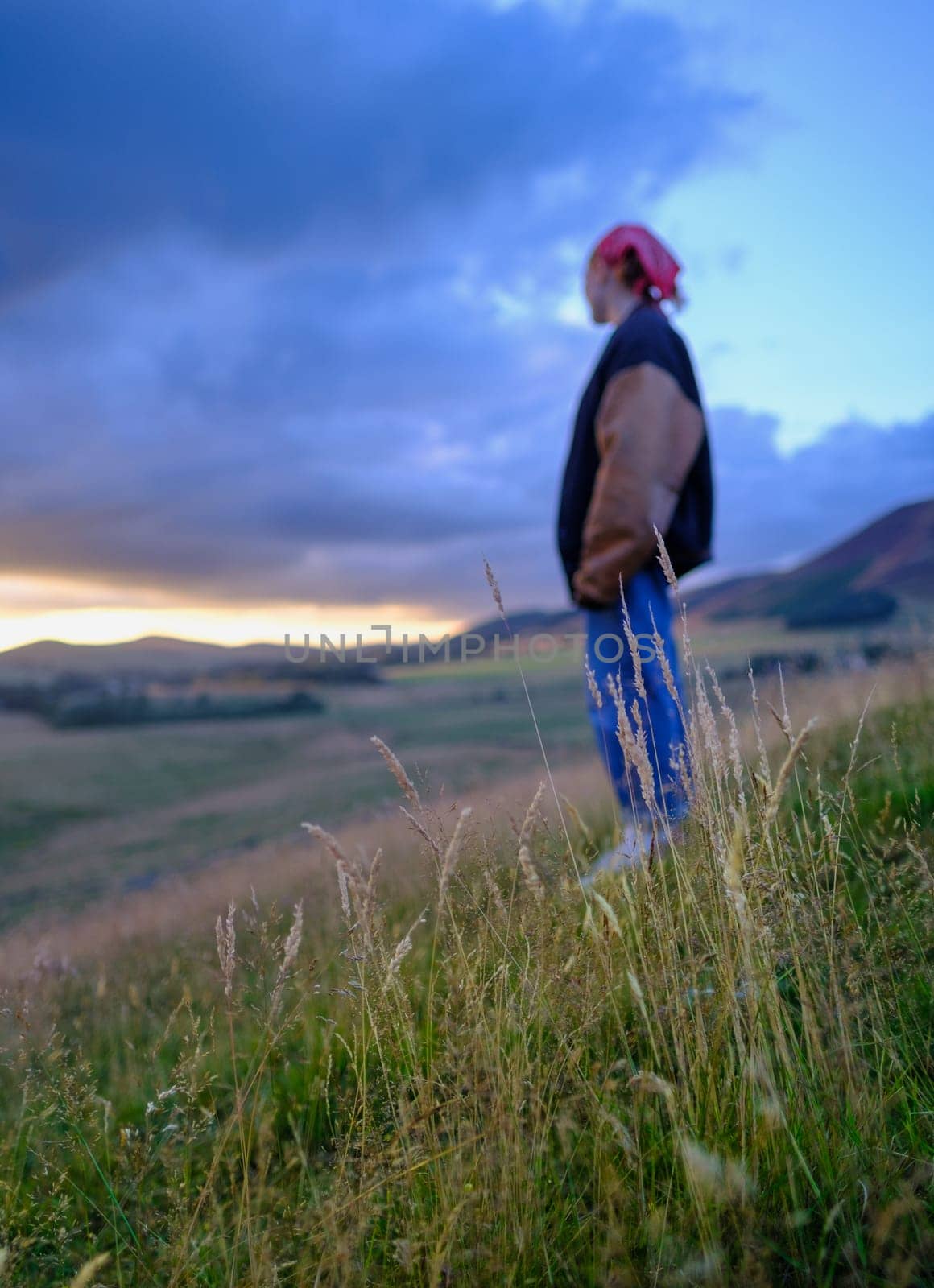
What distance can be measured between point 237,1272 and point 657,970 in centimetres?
97

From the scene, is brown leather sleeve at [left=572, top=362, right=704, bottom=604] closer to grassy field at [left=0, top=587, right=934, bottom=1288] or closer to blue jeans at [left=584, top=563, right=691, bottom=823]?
blue jeans at [left=584, top=563, right=691, bottom=823]

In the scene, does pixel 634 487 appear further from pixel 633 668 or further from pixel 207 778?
pixel 207 778

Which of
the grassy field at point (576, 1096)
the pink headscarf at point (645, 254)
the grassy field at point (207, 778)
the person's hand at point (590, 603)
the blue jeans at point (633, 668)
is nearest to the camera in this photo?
the grassy field at point (576, 1096)

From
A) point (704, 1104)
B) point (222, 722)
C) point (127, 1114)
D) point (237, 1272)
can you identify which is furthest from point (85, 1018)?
point (222, 722)

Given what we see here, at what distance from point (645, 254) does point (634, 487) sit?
3.59 ft

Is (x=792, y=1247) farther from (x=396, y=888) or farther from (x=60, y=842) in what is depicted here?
(x=60, y=842)

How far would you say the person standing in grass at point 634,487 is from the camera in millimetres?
3258

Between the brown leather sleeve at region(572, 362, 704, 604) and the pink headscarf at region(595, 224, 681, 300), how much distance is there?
60 cm

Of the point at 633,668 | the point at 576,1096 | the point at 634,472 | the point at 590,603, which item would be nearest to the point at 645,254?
the point at 634,472

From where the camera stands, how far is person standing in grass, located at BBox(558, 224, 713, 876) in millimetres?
3258

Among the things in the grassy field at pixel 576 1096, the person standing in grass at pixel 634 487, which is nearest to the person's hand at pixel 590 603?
the person standing in grass at pixel 634 487

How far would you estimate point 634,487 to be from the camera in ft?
10.6

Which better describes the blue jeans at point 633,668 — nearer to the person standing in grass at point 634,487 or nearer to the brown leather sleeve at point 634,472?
the person standing in grass at point 634,487

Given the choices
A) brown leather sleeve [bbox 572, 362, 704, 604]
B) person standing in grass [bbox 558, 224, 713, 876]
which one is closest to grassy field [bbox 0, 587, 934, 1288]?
person standing in grass [bbox 558, 224, 713, 876]
